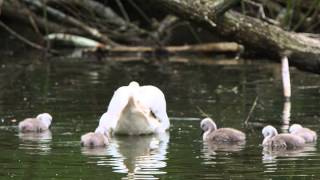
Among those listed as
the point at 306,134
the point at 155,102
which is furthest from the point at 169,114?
the point at 306,134

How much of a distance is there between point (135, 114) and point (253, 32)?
2.63 metres

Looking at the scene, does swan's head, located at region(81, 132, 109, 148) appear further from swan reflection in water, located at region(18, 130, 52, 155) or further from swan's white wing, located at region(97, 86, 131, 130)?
swan's white wing, located at region(97, 86, 131, 130)

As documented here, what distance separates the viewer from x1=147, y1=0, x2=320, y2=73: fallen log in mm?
12242

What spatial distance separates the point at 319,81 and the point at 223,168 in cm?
890

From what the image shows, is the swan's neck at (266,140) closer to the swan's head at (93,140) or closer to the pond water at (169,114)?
the pond water at (169,114)

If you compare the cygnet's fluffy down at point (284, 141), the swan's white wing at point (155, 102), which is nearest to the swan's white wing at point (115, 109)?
the swan's white wing at point (155, 102)

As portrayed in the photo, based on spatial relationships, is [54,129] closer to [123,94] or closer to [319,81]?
[123,94]

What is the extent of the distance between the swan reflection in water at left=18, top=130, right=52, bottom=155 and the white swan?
593 mm

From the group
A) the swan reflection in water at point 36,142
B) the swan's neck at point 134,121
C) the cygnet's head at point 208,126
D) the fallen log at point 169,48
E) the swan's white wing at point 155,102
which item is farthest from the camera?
the fallen log at point 169,48

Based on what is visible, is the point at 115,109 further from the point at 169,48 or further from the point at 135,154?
the point at 169,48

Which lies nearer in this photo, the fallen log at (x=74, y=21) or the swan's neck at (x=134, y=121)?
the swan's neck at (x=134, y=121)

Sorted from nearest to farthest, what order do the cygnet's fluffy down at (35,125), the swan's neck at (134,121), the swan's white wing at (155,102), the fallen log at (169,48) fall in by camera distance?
the swan's neck at (134,121), the cygnet's fluffy down at (35,125), the swan's white wing at (155,102), the fallen log at (169,48)

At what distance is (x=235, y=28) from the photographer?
40.6 ft

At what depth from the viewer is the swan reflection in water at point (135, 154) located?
321 inches
